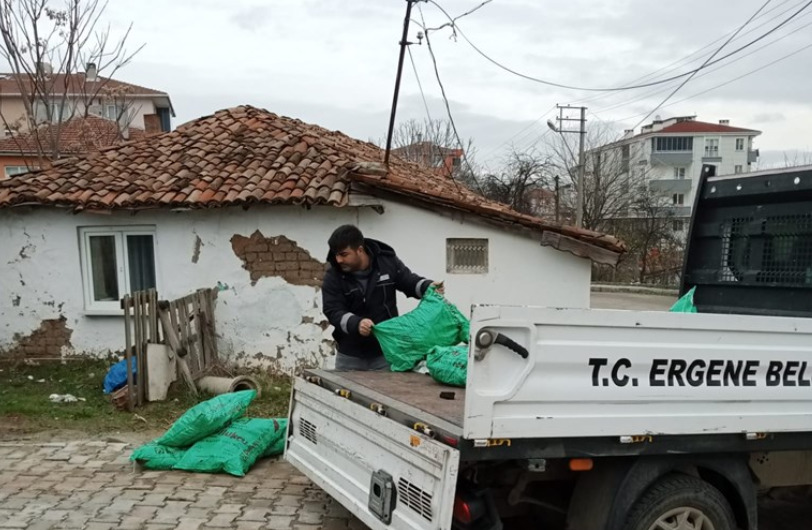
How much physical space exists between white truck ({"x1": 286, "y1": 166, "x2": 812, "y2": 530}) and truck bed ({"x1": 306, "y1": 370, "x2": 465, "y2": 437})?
0.02m

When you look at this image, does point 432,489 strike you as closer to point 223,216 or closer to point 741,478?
point 741,478

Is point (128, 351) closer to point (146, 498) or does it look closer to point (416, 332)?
Result: point (146, 498)

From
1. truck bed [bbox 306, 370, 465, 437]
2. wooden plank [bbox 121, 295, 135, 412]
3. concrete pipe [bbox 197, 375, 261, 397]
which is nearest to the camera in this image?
truck bed [bbox 306, 370, 465, 437]

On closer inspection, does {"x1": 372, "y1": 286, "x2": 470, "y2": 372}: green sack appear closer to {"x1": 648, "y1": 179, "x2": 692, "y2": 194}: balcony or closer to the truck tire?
the truck tire

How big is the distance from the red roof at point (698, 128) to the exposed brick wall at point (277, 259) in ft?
198

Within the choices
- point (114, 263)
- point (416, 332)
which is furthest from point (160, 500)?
point (114, 263)

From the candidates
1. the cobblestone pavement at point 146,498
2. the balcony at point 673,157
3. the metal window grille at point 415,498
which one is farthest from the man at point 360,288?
the balcony at point 673,157

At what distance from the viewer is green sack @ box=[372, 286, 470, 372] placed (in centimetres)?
427

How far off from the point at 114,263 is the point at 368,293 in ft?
19.8

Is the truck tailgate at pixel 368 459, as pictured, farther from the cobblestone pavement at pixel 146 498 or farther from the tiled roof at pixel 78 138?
the tiled roof at pixel 78 138

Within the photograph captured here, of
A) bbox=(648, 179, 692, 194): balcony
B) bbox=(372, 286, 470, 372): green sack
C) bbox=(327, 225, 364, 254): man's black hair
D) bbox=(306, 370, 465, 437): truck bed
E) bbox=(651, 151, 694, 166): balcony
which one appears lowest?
bbox=(306, 370, 465, 437): truck bed

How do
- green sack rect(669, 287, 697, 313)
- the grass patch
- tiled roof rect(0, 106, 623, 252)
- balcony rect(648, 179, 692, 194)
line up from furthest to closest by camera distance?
balcony rect(648, 179, 692, 194)
tiled roof rect(0, 106, 623, 252)
the grass patch
green sack rect(669, 287, 697, 313)

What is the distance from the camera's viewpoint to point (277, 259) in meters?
8.62

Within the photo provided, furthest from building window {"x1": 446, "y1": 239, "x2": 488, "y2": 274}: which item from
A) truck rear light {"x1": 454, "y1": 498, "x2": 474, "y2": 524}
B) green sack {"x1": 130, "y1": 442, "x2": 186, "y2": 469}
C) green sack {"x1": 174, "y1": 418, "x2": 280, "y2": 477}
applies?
truck rear light {"x1": 454, "y1": 498, "x2": 474, "y2": 524}
